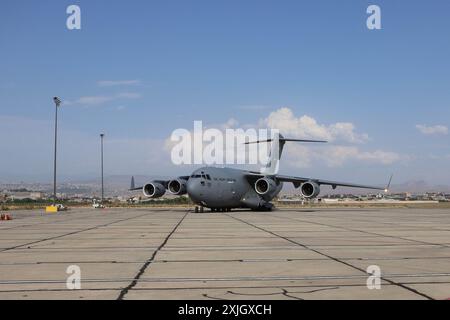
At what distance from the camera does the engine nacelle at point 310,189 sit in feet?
152

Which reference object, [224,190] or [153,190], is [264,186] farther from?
[153,190]

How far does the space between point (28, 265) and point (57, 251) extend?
268 centimetres

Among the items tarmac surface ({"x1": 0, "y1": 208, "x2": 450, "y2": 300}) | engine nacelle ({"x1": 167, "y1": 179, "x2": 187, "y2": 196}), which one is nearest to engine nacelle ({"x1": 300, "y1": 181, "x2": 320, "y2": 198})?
engine nacelle ({"x1": 167, "y1": 179, "x2": 187, "y2": 196})

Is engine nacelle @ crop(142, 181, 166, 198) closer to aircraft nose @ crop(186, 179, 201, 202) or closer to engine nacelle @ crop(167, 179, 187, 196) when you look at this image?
engine nacelle @ crop(167, 179, 187, 196)

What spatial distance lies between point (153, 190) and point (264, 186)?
973cm

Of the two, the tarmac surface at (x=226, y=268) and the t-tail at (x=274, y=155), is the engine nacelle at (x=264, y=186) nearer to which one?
the t-tail at (x=274, y=155)

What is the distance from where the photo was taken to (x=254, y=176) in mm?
49094

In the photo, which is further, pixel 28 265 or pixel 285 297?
pixel 28 265

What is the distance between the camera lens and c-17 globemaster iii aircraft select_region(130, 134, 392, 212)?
43388mm

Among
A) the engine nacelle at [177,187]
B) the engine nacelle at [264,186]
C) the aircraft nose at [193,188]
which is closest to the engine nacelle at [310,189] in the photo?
the engine nacelle at [264,186]

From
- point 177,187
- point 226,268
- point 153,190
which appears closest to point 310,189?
point 177,187
